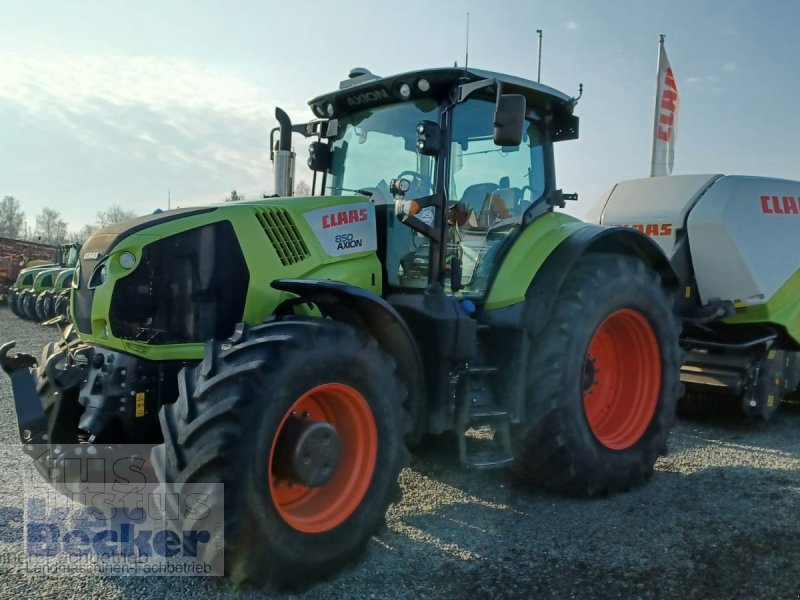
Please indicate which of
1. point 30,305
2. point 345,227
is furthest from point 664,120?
point 30,305

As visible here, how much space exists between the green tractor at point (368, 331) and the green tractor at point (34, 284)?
1414 cm

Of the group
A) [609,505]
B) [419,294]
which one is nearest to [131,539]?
[419,294]

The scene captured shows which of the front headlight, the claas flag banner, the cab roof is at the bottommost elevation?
the front headlight

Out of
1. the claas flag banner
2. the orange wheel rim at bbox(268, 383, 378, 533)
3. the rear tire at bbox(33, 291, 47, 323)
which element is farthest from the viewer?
the rear tire at bbox(33, 291, 47, 323)

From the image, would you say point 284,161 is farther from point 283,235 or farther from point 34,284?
point 34,284

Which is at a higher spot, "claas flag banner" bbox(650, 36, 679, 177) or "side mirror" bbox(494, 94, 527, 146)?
"claas flag banner" bbox(650, 36, 679, 177)

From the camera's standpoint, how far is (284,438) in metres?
3.09

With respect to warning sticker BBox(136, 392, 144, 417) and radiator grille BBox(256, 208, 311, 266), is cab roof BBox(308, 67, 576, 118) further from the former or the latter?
warning sticker BBox(136, 392, 144, 417)

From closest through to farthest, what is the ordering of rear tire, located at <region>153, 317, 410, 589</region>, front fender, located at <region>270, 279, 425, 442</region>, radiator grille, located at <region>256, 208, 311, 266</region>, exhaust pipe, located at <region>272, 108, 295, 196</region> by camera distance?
rear tire, located at <region>153, 317, 410, 589</region>, front fender, located at <region>270, 279, 425, 442</region>, radiator grille, located at <region>256, 208, 311, 266</region>, exhaust pipe, located at <region>272, 108, 295, 196</region>

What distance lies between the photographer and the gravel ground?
3090 millimetres

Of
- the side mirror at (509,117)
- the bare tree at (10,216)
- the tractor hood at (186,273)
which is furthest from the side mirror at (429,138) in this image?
the bare tree at (10,216)

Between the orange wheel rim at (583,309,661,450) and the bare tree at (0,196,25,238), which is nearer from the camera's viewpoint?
the orange wheel rim at (583,309,661,450)

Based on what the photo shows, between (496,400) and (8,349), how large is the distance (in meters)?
2.74

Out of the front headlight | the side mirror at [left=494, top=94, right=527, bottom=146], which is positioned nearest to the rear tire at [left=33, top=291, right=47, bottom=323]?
the front headlight
